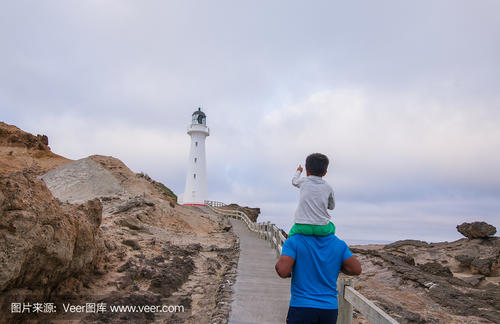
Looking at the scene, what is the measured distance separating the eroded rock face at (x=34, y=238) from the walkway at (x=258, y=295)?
2982 millimetres

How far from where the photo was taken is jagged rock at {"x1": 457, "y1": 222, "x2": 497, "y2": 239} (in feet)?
66.3

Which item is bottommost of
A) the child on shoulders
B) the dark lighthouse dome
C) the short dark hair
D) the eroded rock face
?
the eroded rock face

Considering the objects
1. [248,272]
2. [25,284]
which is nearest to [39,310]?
[25,284]

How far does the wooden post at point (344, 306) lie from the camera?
14.9ft

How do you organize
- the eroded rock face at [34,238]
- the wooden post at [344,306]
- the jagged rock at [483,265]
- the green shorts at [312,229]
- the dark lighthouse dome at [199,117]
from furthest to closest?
1. the dark lighthouse dome at [199,117]
2. the jagged rock at [483,265]
3. the wooden post at [344,306]
4. the eroded rock face at [34,238]
5. the green shorts at [312,229]

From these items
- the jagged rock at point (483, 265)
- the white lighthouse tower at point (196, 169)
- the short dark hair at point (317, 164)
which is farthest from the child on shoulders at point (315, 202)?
the white lighthouse tower at point (196, 169)

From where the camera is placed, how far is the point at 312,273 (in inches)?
109

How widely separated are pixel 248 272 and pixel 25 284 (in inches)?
231

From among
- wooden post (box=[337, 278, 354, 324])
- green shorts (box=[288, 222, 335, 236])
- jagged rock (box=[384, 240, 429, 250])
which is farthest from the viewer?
jagged rock (box=[384, 240, 429, 250])

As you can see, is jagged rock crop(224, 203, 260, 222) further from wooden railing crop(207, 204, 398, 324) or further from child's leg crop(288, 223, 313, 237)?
child's leg crop(288, 223, 313, 237)

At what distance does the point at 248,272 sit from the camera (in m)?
9.52

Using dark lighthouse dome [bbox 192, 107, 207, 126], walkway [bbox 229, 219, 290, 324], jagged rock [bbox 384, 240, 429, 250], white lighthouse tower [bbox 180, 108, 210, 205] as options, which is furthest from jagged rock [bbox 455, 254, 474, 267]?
dark lighthouse dome [bbox 192, 107, 207, 126]

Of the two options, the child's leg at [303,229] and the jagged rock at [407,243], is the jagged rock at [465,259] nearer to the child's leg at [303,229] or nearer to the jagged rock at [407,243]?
the jagged rock at [407,243]

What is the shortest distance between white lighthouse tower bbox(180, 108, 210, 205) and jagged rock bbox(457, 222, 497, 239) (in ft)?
89.7
